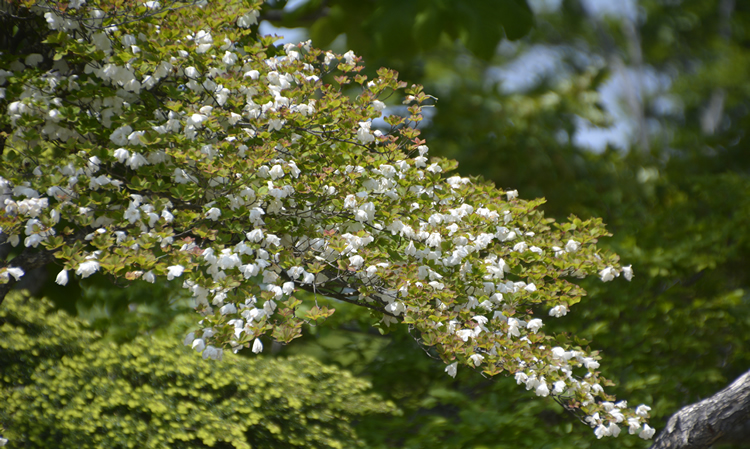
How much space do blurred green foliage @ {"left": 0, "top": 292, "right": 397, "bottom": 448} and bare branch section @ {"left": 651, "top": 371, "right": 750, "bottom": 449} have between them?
8.44ft

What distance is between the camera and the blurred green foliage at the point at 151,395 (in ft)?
15.9

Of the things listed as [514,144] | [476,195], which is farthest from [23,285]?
[514,144]

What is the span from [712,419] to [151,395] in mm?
4176

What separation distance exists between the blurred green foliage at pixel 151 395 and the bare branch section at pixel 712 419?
8.44 feet

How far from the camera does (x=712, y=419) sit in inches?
152

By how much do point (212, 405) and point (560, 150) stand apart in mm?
6732

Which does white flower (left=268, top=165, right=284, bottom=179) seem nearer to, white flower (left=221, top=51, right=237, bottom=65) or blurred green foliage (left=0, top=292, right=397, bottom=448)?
white flower (left=221, top=51, right=237, bottom=65)

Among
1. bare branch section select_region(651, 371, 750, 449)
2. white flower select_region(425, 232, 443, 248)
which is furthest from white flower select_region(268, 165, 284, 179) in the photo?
bare branch section select_region(651, 371, 750, 449)

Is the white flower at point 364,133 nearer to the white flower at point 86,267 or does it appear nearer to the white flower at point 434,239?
the white flower at point 434,239

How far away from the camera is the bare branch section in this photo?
377cm

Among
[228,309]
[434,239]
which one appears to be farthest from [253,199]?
[434,239]

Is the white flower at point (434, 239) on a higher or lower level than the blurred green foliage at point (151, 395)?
higher

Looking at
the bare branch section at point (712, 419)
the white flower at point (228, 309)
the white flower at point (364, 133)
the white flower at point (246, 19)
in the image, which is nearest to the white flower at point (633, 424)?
the bare branch section at point (712, 419)

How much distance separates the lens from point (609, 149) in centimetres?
974
